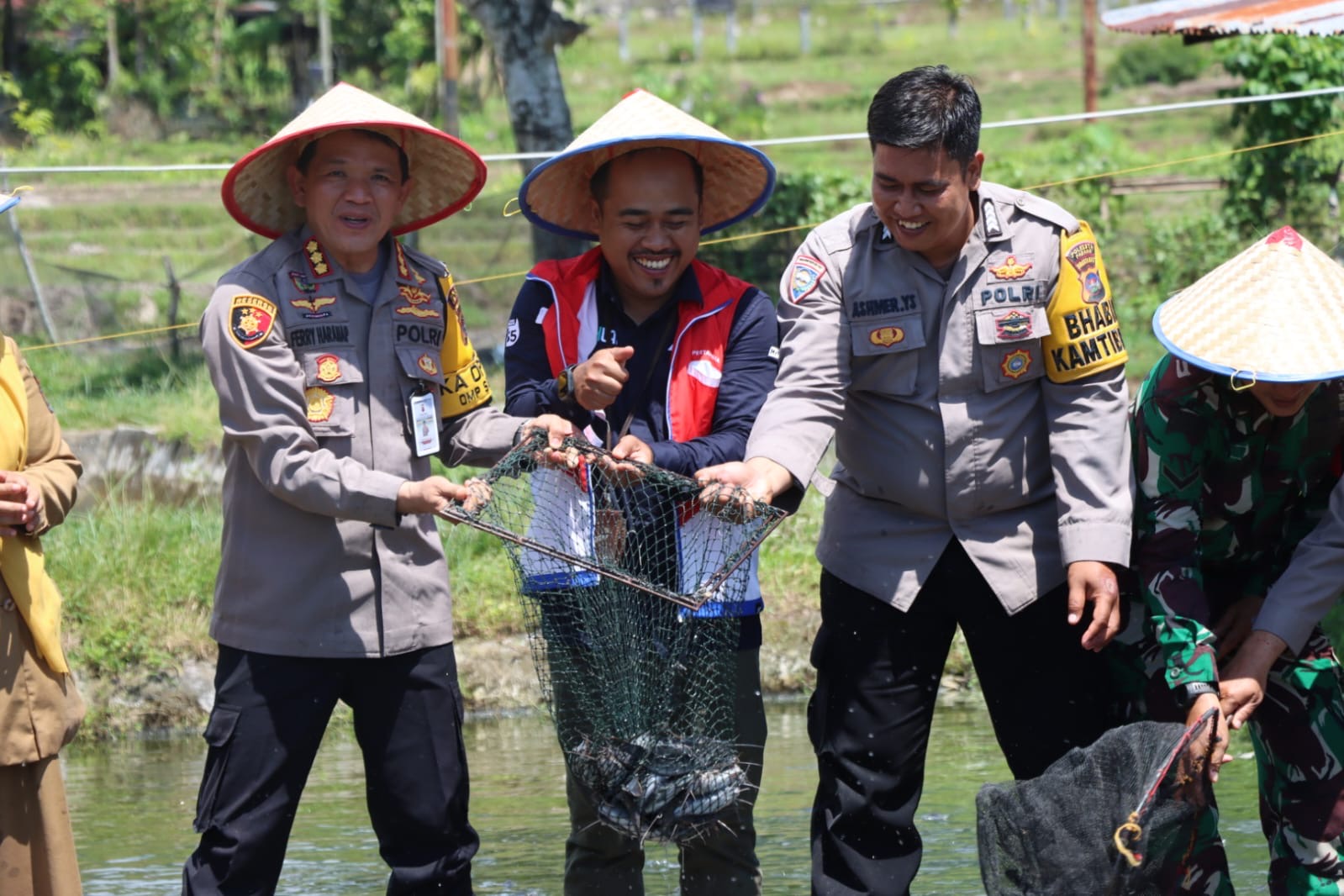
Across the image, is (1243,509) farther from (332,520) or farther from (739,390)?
(332,520)

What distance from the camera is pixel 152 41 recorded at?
28.8 metres

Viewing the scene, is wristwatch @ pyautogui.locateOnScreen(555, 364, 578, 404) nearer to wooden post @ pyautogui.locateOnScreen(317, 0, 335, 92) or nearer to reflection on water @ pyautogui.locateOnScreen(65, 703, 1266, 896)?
reflection on water @ pyautogui.locateOnScreen(65, 703, 1266, 896)

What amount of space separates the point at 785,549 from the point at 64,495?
14.4 feet

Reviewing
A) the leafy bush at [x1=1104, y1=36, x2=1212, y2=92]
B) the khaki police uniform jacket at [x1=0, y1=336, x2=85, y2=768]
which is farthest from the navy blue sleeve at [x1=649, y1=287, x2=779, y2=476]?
the leafy bush at [x1=1104, y1=36, x2=1212, y2=92]

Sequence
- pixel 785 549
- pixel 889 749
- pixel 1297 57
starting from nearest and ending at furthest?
pixel 889 749, pixel 785 549, pixel 1297 57

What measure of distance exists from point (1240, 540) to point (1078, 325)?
0.59 m

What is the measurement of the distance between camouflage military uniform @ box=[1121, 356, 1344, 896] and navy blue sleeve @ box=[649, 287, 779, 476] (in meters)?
0.87

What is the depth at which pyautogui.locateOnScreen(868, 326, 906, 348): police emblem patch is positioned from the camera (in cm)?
372

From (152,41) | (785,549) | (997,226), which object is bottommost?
(785,549)

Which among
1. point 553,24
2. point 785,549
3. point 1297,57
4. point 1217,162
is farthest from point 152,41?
point 785,549

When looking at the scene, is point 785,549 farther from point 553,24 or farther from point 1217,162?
point 1217,162

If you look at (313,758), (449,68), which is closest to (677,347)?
(313,758)

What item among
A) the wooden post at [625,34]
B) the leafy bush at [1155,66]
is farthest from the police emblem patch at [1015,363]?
the wooden post at [625,34]

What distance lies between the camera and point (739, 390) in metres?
3.92
